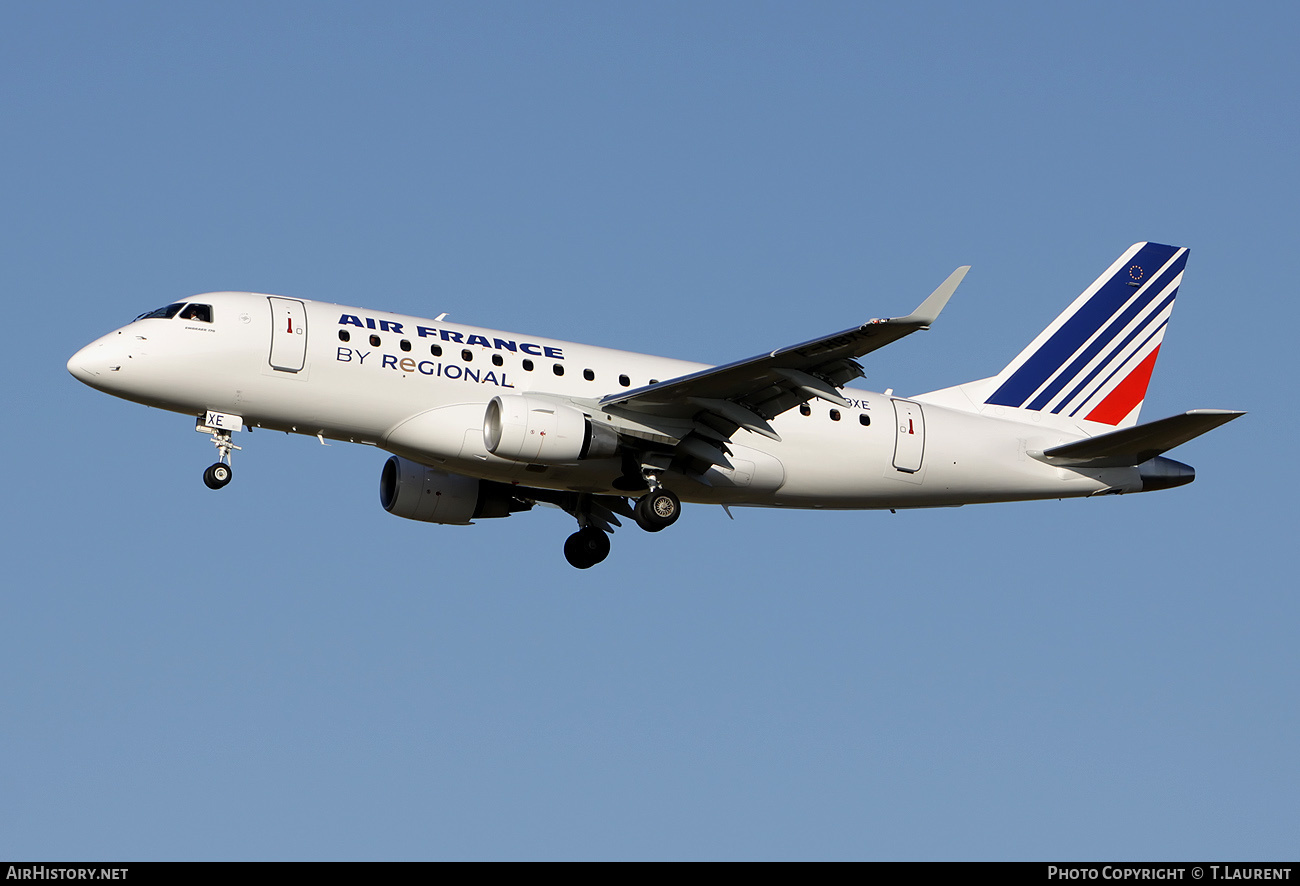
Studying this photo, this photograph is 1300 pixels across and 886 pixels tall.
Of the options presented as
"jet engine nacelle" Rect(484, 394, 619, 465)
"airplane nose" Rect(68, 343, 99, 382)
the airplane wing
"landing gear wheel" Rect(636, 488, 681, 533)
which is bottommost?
"landing gear wheel" Rect(636, 488, 681, 533)

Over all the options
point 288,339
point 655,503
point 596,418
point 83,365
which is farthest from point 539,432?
point 83,365

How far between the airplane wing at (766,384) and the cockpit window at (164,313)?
27.8ft

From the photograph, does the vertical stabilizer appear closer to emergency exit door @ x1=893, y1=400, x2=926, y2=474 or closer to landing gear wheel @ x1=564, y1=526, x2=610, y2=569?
emergency exit door @ x1=893, y1=400, x2=926, y2=474

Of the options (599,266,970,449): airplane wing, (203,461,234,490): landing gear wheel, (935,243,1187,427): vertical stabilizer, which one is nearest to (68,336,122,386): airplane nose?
(203,461,234,490): landing gear wheel

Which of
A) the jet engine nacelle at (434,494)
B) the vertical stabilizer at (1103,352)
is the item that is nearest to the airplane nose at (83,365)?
the jet engine nacelle at (434,494)

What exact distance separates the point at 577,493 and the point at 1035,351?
11553mm

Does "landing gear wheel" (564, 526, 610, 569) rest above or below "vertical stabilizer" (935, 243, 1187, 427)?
below

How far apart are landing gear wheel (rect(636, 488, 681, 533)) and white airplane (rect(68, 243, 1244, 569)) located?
0.04m

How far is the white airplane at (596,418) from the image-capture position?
30250 millimetres

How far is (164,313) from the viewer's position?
30875 millimetres

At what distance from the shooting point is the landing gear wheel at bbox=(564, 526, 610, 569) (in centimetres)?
3609

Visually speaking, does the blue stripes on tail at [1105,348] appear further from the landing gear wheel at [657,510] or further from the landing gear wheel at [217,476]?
the landing gear wheel at [217,476]
